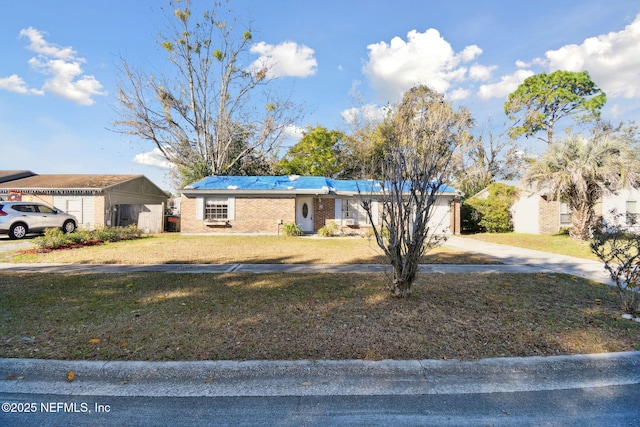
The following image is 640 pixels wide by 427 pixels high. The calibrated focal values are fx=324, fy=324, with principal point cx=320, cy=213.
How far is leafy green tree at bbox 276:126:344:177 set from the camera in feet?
94.9

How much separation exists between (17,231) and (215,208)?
8446 millimetres

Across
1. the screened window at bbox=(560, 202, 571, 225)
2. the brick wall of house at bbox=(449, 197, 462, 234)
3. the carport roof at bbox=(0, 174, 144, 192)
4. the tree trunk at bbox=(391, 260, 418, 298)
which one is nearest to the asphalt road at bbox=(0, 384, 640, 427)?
the tree trunk at bbox=(391, 260, 418, 298)

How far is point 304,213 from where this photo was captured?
18.7 meters

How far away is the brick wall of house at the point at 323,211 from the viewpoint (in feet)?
60.7

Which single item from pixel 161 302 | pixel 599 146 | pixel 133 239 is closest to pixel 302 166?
pixel 133 239

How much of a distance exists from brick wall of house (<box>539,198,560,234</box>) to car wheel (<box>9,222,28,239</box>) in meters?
26.2

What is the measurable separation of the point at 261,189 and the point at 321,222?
3917 mm

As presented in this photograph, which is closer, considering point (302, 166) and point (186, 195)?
point (186, 195)

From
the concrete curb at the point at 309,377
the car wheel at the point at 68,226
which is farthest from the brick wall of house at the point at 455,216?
the car wheel at the point at 68,226

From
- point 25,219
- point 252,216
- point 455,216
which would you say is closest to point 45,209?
point 25,219

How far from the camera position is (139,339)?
3623 millimetres

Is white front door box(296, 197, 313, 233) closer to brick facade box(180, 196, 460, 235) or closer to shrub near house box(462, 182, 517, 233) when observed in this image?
brick facade box(180, 196, 460, 235)

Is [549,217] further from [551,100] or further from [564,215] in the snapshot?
[551,100]

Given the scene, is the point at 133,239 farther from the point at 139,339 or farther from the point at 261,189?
the point at 139,339
